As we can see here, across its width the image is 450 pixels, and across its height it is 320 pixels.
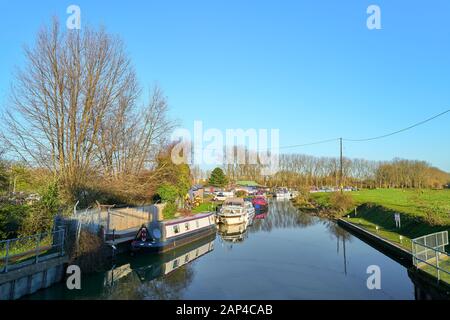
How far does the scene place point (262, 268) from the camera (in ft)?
55.2

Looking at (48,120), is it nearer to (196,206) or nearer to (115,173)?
(115,173)

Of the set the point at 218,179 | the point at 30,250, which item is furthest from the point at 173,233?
the point at 218,179

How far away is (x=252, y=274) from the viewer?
51.3 feet

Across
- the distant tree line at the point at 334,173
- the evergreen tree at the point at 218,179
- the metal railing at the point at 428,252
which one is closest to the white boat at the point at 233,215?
the metal railing at the point at 428,252

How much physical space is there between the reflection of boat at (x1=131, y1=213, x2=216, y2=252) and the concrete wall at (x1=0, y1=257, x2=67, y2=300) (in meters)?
5.94

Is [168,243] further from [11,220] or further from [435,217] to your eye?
[435,217]

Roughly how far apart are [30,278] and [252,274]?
8861 mm

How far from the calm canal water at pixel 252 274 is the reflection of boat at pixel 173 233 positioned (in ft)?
1.76

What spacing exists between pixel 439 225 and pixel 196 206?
2828 centimetres

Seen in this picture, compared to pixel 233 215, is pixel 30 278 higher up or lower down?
lower down

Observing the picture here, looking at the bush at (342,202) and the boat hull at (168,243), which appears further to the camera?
the bush at (342,202)

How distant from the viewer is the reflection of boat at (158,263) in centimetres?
1569

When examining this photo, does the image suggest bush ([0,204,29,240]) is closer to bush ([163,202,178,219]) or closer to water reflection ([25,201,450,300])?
water reflection ([25,201,450,300])

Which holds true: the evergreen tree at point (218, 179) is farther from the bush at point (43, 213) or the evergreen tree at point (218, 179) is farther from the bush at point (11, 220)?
the bush at point (11, 220)
